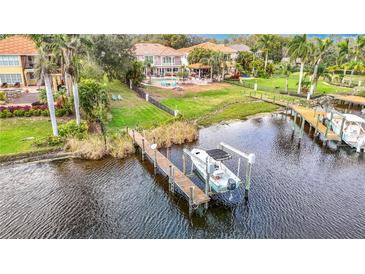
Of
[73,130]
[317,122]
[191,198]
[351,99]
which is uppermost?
[351,99]

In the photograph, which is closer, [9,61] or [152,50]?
[9,61]

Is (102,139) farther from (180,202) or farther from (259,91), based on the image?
(259,91)

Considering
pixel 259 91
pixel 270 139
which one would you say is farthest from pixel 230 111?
pixel 259 91

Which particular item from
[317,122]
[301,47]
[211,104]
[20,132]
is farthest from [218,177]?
[301,47]

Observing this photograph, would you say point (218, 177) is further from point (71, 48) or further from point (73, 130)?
point (71, 48)

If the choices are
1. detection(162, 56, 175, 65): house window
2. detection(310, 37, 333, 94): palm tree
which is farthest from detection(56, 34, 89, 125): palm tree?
detection(162, 56, 175, 65): house window

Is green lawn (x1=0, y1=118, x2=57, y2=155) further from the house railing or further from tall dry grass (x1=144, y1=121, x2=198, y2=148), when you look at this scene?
the house railing
